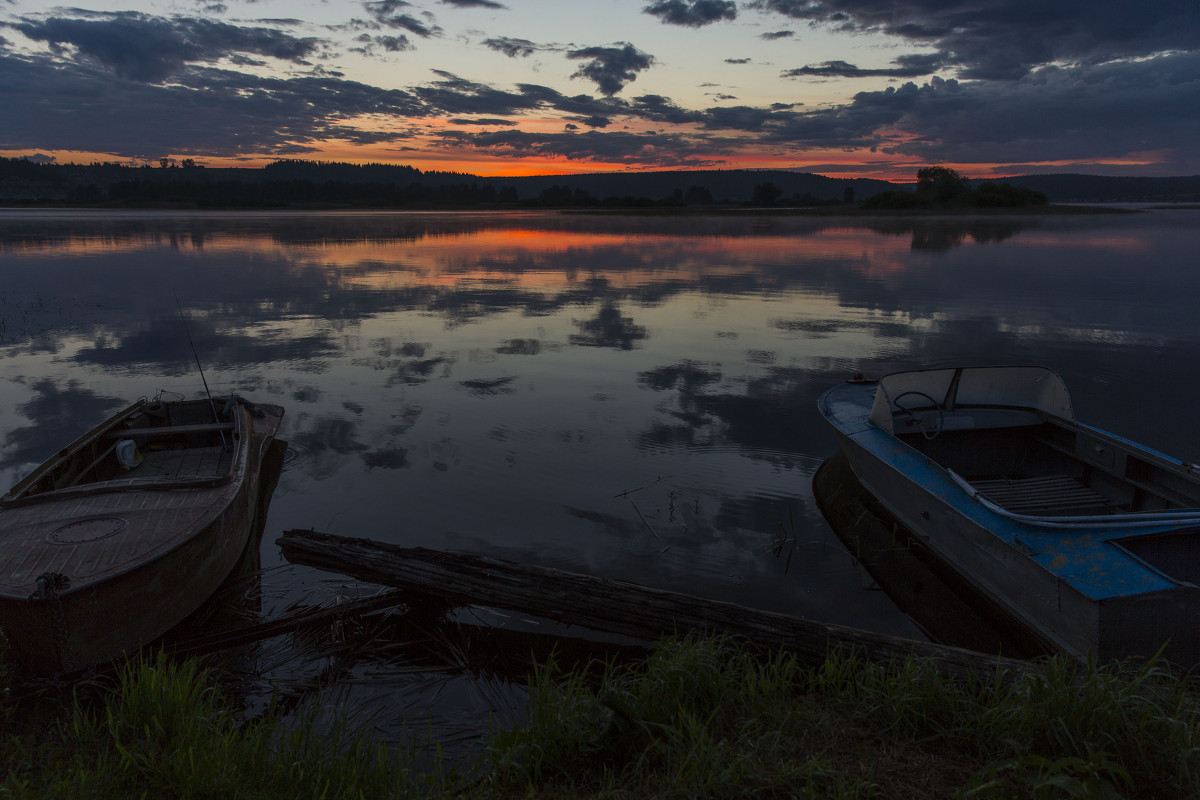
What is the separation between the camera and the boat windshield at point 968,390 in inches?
346

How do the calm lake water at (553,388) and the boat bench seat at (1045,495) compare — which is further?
the boat bench seat at (1045,495)

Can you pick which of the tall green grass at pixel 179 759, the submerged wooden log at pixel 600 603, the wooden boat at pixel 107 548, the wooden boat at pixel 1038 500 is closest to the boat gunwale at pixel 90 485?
the wooden boat at pixel 107 548

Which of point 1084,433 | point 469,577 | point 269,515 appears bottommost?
point 269,515

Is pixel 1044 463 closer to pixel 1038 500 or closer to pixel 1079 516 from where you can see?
pixel 1038 500

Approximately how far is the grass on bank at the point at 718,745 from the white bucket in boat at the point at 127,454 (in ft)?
16.4

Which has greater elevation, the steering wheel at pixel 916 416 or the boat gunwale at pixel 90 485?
the steering wheel at pixel 916 416

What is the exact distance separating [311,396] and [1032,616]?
1180cm

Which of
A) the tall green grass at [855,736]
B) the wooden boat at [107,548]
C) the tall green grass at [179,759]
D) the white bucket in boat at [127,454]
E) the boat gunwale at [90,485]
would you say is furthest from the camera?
the white bucket in boat at [127,454]

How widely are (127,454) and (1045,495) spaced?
37.9 ft

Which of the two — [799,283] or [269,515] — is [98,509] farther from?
[799,283]

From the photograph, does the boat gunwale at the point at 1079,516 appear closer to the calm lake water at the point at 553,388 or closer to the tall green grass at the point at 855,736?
the calm lake water at the point at 553,388

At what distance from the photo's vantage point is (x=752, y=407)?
1213 cm

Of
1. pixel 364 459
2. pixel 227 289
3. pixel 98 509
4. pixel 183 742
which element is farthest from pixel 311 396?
pixel 227 289

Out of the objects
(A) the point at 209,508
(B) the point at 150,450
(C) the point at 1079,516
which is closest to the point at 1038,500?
(C) the point at 1079,516
